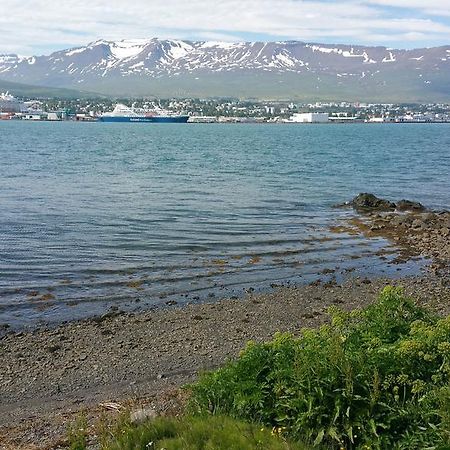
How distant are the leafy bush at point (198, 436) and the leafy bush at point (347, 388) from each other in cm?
33

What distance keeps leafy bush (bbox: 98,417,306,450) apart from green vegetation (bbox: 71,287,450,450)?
11 millimetres

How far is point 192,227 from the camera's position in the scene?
26.2m

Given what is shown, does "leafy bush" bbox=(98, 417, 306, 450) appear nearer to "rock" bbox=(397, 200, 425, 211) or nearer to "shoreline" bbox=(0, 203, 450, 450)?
"shoreline" bbox=(0, 203, 450, 450)

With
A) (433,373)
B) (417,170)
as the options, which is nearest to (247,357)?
(433,373)

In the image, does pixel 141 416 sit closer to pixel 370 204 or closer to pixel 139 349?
pixel 139 349

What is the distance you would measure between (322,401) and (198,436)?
4.56ft

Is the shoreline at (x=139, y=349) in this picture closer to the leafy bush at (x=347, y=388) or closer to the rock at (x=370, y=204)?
the leafy bush at (x=347, y=388)

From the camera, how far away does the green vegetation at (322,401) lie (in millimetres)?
6336

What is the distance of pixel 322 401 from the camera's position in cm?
666

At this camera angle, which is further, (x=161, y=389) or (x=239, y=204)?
(x=239, y=204)

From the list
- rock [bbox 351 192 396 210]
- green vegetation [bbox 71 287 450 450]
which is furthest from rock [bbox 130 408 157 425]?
rock [bbox 351 192 396 210]

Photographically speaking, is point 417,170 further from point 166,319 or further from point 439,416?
point 439,416

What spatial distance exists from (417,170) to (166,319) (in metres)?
48.6

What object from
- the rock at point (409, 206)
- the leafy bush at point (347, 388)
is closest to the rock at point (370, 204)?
the rock at point (409, 206)
